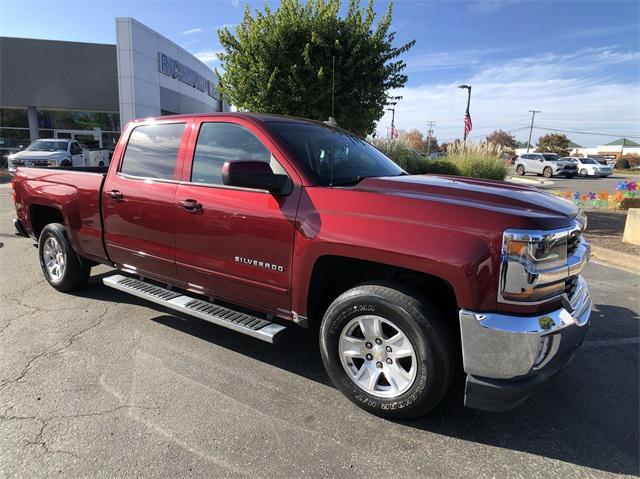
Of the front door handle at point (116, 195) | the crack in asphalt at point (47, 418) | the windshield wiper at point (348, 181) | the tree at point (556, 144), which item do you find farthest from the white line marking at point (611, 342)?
the tree at point (556, 144)

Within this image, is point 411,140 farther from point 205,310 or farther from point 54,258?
point 205,310

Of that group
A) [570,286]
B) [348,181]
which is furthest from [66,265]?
[570,286]

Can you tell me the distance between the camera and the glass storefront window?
1128 inches

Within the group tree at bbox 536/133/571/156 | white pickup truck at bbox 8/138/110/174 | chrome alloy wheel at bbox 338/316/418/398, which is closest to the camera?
chrome alloy wheel at bbox 338/316/418/398

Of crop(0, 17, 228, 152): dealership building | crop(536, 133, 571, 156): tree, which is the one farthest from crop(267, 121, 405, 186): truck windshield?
crop(536, 133, 571, 156): tree

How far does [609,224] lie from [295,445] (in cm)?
993

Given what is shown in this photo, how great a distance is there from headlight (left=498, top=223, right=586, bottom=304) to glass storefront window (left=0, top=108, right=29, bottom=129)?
34427 millimetres

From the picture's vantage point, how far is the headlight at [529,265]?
2.26 m

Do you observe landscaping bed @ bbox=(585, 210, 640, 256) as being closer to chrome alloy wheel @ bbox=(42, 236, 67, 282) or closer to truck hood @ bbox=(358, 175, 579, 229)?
truck hood @ bbox=(358, 175, 579, 229)

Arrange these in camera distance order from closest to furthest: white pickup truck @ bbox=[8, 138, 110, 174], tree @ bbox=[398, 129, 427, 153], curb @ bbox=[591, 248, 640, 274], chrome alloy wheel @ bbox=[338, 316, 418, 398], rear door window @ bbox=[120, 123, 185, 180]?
chrome alloy wheel @ bbox=[338, 316, 418, 398] → rear door window @ bbox=[120, 123, 185, 180] → curb @ bbox=[591, 248, 640, 274] → tree @ bbox=[398, 129, 427, 153] → white pickup truck @ bbox=[8, 138, 110, 174]

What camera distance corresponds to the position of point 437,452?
8.13 feet

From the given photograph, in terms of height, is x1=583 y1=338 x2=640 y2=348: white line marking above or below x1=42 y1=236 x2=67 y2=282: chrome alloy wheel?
below

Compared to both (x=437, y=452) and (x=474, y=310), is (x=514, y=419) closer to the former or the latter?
(x=437, y=452)

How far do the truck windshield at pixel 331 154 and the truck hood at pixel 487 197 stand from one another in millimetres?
247
